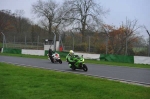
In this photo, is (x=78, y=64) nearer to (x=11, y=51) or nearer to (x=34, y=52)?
(x=34, y=52)

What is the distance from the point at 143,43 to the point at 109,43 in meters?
4.88

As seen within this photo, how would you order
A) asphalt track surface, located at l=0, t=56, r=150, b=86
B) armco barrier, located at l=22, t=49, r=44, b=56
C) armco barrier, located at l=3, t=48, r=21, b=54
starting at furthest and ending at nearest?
armco barrier, located at l=3, t=48, r=21, b=54 < armco barrier, located at l=22, t=49, r=44, b=56 < asphalt track surface, located at l=0, t=56, r=150, b=86

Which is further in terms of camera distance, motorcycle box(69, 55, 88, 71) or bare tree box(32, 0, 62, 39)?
bare tree box(32, 0, 62, 39)

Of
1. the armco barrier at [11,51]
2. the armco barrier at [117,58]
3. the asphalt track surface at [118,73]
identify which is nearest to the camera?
the asphalt track surface at [118,73]

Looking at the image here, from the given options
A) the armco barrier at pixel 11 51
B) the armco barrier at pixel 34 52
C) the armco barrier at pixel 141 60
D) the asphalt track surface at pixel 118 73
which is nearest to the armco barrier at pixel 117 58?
the armco barrier at pixel 141 60

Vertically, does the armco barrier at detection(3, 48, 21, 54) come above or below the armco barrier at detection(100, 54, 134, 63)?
above

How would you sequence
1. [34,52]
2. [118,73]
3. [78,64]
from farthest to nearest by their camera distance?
[34,52], [78,64], [118,73]

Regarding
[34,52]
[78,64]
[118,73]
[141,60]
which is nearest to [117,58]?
[141,60]

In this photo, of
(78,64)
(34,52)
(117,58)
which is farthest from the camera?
(34,52)

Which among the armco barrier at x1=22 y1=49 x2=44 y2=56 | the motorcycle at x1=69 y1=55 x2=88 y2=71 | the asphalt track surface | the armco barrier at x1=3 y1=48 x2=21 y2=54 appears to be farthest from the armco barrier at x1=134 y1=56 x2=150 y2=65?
the armco barrier at x1=3 y1=48 x2=21 y2=54

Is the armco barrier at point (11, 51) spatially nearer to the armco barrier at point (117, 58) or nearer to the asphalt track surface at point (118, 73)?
the armco barrier at point (117, 58)

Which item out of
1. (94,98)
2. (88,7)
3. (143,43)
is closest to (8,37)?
(88,7)

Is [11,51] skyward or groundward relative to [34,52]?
skyward

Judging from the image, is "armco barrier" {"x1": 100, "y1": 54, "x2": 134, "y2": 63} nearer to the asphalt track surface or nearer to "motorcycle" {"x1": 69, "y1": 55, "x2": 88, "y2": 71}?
the asphalt track surface
